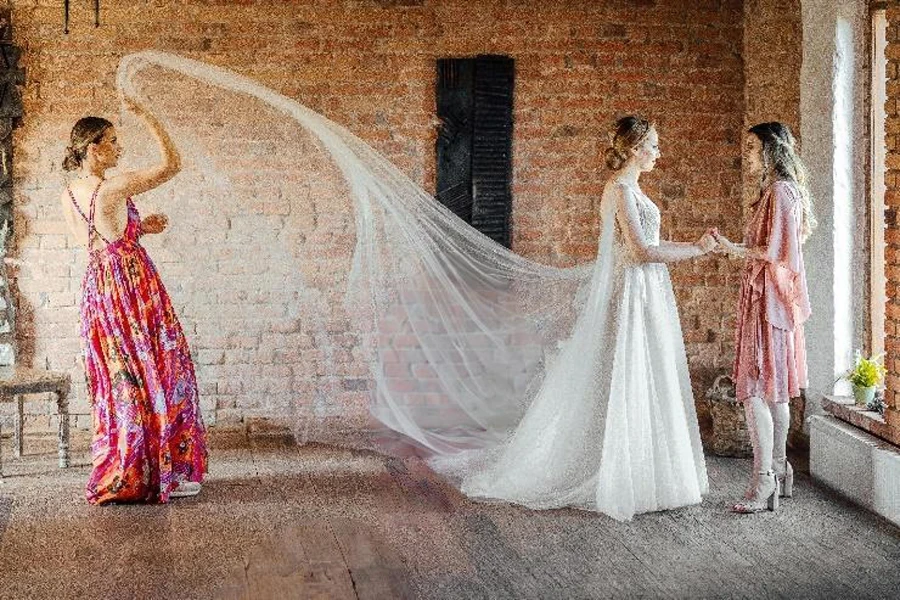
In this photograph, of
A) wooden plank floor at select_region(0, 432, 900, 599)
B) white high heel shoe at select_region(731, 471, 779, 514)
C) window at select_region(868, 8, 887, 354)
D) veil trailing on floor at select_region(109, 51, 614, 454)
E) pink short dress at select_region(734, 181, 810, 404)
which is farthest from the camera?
veil trailing on floor at select_region(109, 51, 614, 454)

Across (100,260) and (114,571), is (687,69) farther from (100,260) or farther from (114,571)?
(114,571)

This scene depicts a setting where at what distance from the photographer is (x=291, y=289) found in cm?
743

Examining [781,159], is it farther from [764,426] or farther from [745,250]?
[764,426]

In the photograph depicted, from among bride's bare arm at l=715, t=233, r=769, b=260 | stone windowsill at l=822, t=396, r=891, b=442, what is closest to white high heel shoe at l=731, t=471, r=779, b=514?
stone windowsill at l=822, t=396, r=891, b=442

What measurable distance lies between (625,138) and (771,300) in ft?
3.20

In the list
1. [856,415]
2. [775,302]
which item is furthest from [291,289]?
[856,415]

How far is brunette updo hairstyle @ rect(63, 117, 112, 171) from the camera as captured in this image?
5.76m

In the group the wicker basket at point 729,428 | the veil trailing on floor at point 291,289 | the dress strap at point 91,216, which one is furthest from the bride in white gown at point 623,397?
the dress strap at point 91,216

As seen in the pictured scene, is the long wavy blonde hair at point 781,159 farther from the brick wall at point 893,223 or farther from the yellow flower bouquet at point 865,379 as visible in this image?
the yellow flower bouquet at point 865,379

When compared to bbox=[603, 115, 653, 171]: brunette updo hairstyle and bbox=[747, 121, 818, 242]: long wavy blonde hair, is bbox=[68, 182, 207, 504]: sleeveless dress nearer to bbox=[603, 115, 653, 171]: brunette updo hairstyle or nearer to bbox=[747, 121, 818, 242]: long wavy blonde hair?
bbox=[603, 115, 653, 171]: brunette updo hairstyle

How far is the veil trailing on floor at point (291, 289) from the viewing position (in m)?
6.77

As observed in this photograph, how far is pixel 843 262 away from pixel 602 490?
6.93 feet

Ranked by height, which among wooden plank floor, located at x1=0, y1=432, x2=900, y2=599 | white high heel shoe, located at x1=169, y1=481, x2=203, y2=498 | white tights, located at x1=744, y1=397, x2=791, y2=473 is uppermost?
white tights, located at x1=744, y1=397, x2=791, y2=473

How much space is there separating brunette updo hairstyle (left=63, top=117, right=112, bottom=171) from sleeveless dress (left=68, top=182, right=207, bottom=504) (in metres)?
0.17
